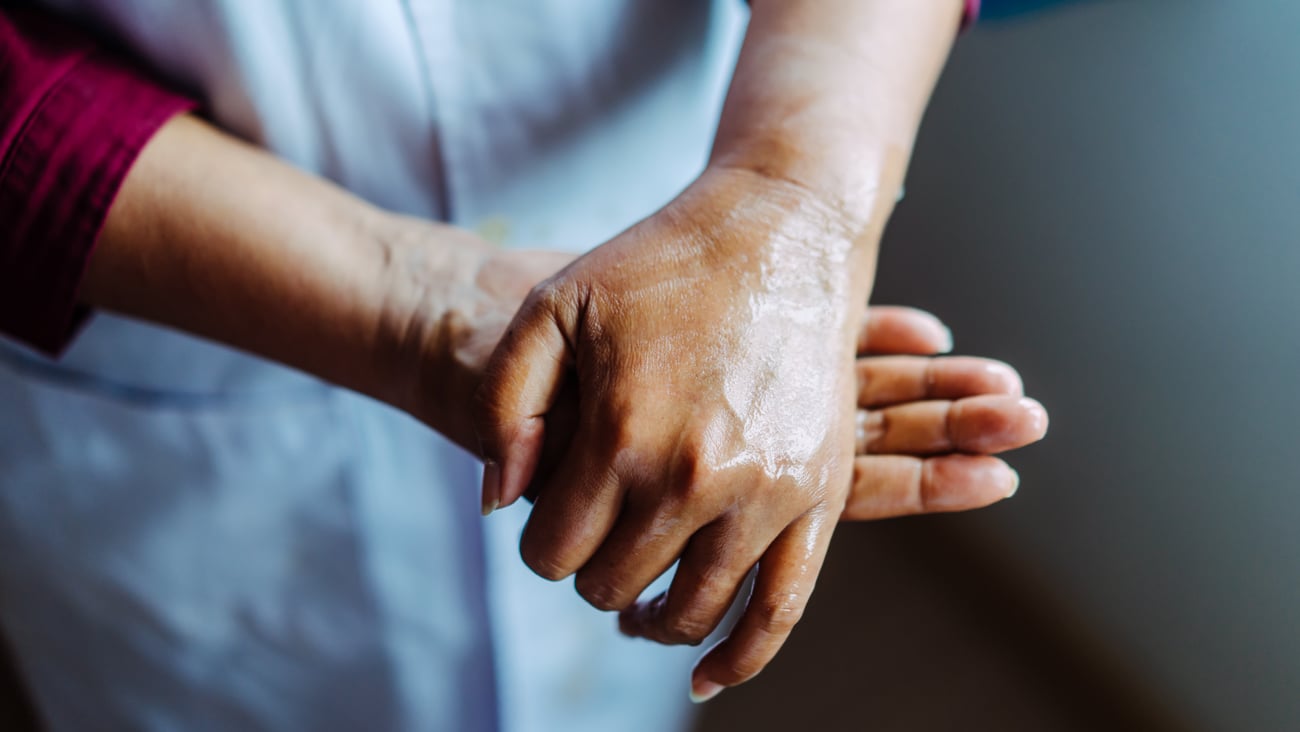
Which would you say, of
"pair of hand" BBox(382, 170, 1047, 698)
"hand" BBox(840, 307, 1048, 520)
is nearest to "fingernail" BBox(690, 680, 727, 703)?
"pair of hand" BBox(382, 170, 1047, 698)

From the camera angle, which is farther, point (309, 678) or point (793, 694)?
point (793, 694)

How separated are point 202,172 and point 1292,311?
2.78 feet

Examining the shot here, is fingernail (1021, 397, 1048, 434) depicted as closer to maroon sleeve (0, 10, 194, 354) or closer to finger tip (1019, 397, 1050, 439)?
finger tip (1019, 397, 1050, 439)

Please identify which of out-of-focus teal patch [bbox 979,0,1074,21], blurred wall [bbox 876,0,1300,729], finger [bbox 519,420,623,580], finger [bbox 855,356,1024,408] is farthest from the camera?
blurred wall [bbox 876,0,1300,729]

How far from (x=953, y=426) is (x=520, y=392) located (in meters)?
0.26

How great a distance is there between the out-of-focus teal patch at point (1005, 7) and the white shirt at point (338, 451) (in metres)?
0.18

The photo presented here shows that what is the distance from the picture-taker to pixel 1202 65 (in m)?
0.81

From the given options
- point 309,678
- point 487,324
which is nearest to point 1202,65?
point 487,324

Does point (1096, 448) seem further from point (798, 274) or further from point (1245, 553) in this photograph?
point (798, 274)

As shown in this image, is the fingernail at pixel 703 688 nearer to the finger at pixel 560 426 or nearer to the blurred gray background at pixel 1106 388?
the finger at pixel 560 426

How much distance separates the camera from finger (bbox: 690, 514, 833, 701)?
0.45 m

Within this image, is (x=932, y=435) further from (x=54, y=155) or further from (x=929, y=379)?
(x=54, y=155)

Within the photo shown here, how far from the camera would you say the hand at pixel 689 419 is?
432 millimetres

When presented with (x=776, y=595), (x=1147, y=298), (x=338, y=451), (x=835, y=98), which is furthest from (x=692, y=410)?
(x=1147, y=298)
